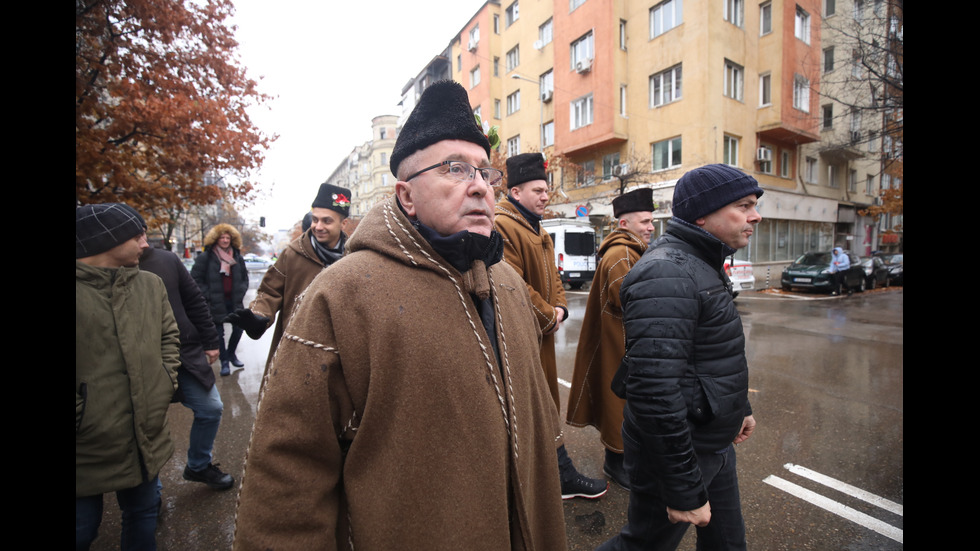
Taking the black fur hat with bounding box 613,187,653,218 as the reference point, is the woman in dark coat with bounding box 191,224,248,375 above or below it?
below

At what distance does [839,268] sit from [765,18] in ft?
36.5

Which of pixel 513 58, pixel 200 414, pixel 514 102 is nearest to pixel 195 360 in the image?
pixel 200 414

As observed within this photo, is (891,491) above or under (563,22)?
under

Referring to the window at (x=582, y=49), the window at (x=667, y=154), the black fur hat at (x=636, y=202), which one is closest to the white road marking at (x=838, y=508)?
the black fur hat at (x=636, y=202)

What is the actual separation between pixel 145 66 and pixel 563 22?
794 inches

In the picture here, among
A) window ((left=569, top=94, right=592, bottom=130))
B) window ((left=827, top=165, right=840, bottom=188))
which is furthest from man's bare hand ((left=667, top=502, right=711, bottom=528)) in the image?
window ((left=827, top=165, right=840, bottom=188))

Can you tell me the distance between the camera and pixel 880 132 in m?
9.34

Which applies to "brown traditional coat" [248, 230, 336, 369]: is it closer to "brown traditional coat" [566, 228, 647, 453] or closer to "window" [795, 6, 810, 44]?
"brown traditional coat" [566, 228, 647, 453]

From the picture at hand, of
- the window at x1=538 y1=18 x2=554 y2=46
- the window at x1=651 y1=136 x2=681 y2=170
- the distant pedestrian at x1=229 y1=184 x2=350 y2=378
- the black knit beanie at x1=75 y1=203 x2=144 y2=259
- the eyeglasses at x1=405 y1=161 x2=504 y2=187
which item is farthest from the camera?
the window at x1=538 y1=18 x2=554 y2=46

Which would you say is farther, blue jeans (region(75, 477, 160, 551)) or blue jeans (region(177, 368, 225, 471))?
blue jeans (region(177, 368, 225, 471))

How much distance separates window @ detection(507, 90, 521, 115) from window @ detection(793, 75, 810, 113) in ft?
46.6

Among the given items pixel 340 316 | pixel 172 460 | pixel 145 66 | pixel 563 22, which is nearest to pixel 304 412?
pixel 340 316

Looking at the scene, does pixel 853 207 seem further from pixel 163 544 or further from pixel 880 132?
pixel 163 544

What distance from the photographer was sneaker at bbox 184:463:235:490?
Answer: 10.9 feet
